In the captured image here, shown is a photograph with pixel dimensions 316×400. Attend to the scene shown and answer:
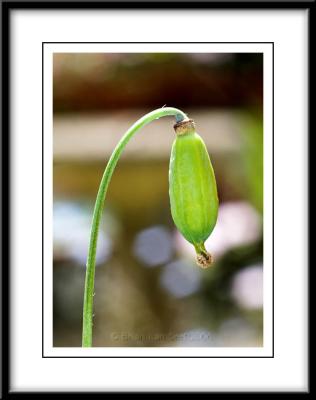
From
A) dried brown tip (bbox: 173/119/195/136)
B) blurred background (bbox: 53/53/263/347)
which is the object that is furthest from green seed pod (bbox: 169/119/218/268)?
blurred background (bbox: 53/53/263/347)

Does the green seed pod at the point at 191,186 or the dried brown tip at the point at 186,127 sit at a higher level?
the dried brown tip at the point at 186,127

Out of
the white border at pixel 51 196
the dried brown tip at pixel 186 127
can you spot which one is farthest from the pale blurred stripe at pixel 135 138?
the dried brown tip at pixel 186 127

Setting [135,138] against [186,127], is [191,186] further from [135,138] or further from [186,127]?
[135,138]

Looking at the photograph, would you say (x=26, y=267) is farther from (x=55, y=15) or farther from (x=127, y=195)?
(x=127, y=195)

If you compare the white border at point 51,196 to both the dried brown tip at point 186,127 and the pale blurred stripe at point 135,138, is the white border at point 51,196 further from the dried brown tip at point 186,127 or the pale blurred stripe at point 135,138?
the pale blurred stripe at point 135,138

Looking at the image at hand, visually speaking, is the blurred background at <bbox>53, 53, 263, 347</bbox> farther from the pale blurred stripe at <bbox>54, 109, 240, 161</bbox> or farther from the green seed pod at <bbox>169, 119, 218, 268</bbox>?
the green seed pod at <bbox>169, 119, 218, 268</bbox>

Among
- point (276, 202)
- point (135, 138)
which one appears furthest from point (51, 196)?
point (135, 138)

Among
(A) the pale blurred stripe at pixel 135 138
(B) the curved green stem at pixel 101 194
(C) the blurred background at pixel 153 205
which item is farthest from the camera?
(A) the pale blurred stripe at pixel 135 138

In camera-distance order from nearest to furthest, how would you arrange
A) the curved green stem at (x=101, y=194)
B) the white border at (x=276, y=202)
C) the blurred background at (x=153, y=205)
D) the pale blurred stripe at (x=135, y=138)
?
the curved green stem at (x=101, y=194) < the white border at (x=276, y=202) < the blurred background at (x=153, y=205) < the pale blurred stripe at (x=135, y=138)
